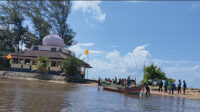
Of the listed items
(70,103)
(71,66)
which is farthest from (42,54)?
(70,103)

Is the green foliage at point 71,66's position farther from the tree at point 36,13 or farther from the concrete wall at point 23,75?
the tree at point 36,13

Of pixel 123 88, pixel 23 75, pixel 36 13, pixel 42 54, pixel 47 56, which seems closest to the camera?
pixel 123 88

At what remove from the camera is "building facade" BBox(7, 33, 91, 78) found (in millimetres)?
40522

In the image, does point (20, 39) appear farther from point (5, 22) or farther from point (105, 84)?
point (105, 84)

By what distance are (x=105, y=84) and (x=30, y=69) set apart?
1970 cm

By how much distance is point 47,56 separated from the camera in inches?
1657

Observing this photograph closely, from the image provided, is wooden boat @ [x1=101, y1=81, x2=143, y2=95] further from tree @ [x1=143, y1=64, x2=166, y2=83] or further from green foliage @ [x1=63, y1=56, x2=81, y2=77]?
green foliage @ [x1=63, y1=56, x2=81, y2=77]

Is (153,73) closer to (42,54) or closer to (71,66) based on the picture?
(71,66)

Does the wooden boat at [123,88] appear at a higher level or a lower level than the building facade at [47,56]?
lower

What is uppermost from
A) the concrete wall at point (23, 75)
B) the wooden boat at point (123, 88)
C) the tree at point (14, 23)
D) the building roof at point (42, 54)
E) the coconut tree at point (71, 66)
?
the tree at point (14, 23)

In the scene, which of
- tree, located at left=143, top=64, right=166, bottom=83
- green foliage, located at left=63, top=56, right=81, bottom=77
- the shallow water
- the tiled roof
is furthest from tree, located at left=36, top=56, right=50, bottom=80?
the shallow water

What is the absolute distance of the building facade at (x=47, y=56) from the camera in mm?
40522

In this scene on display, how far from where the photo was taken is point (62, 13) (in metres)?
57.7

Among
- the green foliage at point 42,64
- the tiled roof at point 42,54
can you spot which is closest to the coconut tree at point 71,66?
the green foliage at point 42,64
